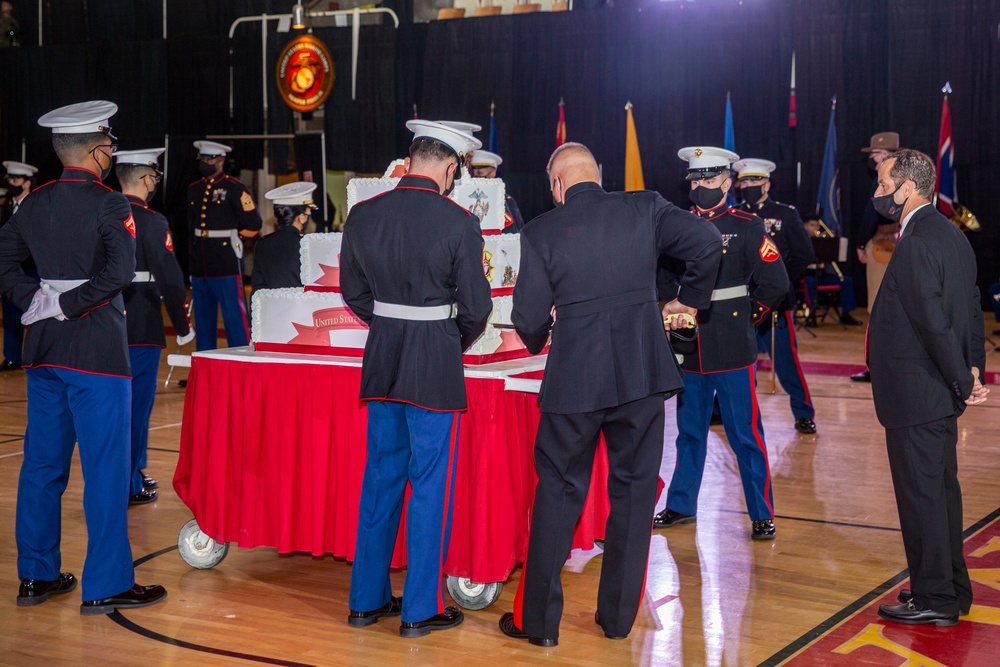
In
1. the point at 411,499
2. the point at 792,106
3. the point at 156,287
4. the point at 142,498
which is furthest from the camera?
the point at 792,106

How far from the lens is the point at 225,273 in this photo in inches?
336

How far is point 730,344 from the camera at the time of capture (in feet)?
16.2

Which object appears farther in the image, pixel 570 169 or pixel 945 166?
pixel 945 166

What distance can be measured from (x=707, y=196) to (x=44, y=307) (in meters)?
2.84

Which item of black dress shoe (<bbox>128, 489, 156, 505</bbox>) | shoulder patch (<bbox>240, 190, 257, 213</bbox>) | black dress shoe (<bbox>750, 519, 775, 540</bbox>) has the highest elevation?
shoulder patch (<bbox>240, 190, 257, 213</bbox>)

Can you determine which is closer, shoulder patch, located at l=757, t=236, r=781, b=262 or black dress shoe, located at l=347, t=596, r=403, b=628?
black dress shoe, located at l=347, t=596, r=403, b=628

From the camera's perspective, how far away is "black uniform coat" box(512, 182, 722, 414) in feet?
11.6

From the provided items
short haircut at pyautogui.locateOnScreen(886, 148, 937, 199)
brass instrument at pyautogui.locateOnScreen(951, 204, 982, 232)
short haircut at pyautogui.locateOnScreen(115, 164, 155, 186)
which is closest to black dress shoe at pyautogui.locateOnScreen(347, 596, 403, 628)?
short haircut at pyautogui.locateOnScreen(886, 148, 937, 199)

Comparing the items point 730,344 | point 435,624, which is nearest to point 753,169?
point 730,344

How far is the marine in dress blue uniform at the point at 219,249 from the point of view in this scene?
335 inches

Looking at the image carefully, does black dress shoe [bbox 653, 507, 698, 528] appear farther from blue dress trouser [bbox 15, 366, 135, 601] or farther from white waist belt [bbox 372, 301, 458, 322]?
blue dress trouser [bbox 15, 366, 135, 601]

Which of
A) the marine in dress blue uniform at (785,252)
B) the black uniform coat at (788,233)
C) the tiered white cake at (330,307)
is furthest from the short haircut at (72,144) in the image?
the black uniform coat at (788,233)

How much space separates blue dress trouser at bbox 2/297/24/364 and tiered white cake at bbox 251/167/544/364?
6296 millimetres

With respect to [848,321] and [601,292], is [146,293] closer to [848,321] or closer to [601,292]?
[601,292]
